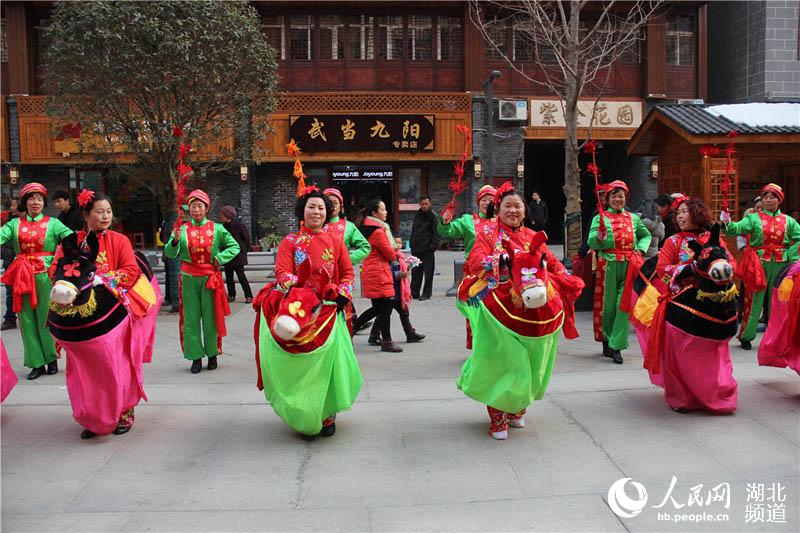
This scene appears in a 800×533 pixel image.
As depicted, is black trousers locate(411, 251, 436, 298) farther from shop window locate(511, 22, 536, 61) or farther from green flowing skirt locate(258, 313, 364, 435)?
shop window locate(511, 22, 536, 61)

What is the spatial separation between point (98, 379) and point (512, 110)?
1774 cm

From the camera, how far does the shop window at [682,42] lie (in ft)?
71.1

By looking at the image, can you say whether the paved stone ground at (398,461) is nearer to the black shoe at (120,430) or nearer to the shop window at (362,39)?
the black shoe at (120,430)

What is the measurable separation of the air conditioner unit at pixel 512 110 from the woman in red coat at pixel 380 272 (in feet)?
45.2

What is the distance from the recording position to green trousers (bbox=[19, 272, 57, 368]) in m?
6.62

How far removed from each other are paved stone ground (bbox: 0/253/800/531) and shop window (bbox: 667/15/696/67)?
59.0ft

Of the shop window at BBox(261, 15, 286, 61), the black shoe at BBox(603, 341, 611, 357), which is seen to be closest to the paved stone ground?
the black shoe at BBox(603, 341, 611, 357)

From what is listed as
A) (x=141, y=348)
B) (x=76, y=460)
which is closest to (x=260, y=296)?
(x=141, y=348)

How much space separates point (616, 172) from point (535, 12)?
12.8 m

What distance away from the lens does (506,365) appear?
440cm

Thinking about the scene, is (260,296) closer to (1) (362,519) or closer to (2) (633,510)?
(1) (362,519)

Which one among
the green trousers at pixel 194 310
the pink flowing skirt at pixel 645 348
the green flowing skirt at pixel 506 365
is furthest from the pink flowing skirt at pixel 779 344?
the green trousers at pixel 194 310

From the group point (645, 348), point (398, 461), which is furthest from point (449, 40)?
point (398, 461)

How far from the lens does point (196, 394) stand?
587cm
